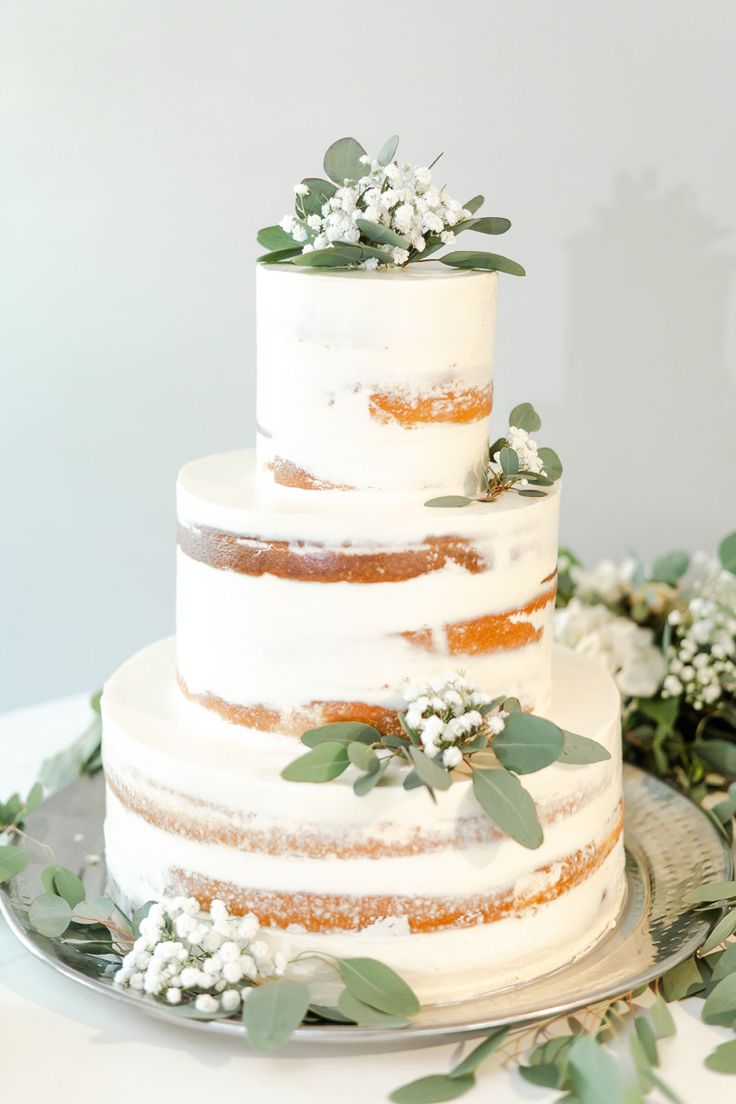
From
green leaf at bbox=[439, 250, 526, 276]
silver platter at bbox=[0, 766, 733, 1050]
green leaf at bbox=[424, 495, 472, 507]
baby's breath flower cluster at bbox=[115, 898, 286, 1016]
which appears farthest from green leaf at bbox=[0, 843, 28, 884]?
green leaf at bbox=[439, 250, 526, 276]

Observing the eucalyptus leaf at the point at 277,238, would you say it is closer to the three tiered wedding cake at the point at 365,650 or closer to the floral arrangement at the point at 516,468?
the three tiered wedding cake at the point at 365,650

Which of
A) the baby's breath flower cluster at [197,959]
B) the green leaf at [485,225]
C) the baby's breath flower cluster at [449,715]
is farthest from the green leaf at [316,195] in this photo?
the baby's breath flower cluster at [197,959]

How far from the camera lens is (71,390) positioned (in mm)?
2785

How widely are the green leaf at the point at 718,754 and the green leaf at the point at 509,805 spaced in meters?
0.78

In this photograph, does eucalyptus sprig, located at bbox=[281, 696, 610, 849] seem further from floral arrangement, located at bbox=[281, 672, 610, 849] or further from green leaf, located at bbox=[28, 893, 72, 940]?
green leaf, located at bbox=[28, 893, 72, 940]

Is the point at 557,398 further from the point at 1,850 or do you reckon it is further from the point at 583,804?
the point at 1,850

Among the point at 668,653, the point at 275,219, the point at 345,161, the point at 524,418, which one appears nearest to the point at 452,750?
the point at 524,418

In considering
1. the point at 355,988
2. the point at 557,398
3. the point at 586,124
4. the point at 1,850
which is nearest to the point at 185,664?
the point at 1,850

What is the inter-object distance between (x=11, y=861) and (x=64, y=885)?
9 cm

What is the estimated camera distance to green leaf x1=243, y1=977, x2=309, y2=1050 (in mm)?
1243

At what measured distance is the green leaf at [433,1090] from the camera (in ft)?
4.11

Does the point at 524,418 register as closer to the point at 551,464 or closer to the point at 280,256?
the point at 551,464

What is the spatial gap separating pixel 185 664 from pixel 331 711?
9.2 inches

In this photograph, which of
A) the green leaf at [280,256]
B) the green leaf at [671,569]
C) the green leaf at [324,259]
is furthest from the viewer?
the green leaf at [671,569]
